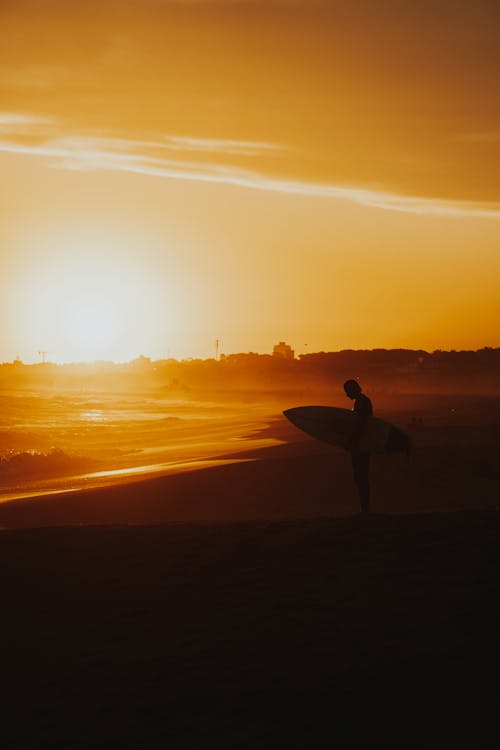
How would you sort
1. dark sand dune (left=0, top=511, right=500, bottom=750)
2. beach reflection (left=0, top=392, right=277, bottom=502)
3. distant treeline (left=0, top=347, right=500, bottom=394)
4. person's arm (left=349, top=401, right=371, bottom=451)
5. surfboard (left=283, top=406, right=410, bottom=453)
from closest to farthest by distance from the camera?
dark sand dune (left=0, top=511, right=500, bottom=750) → person's arm (left=349, top=401, right=371, bottom=451) → surfboard (left=283, top=406, right=410, bottom=453) → beach reflection (left=0, top=392, right=277, bottom=502) → distant treeline (left=0, top=347, right=500, bottom=394)

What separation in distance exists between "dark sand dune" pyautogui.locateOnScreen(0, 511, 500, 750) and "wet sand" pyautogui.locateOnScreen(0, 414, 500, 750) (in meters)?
0.02

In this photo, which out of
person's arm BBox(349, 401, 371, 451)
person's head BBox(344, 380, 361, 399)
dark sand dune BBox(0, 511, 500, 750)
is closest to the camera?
dark sand dune BBox(0, 511, 500, 750)

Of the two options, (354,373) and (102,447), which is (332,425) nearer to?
(102,447)

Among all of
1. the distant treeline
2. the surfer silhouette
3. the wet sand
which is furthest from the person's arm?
the distant treeline

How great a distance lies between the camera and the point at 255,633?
6539 millimetres

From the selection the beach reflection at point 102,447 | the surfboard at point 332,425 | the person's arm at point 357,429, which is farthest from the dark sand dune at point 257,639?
the beach reflection at point 102,447

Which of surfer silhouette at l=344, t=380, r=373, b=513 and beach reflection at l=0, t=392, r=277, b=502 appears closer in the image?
surfer silhouette at l=344, t=380, r=373, b=513

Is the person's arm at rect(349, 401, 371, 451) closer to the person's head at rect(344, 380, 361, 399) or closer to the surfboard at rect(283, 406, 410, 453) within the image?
the person's head at rect(344, 380, 361, 399)

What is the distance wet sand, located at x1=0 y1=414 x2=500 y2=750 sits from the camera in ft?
16.5

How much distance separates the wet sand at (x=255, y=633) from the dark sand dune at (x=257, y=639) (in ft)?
0.06

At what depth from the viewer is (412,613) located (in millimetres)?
6758

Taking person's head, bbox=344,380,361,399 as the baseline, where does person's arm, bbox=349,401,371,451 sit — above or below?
below

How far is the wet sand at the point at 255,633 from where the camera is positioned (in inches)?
198

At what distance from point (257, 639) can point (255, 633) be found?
13 cm
